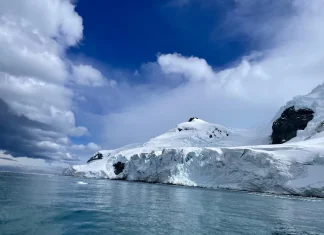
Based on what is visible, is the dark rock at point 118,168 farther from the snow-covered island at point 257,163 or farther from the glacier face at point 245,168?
the glacier face at point 245,168

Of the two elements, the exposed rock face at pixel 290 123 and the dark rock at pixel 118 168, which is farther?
the dark rock at pixel 118 168

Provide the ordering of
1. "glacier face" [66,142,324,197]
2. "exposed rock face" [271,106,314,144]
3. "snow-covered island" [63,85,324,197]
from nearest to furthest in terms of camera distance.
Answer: "glacier face" [66,142,324,197] → "snow-covered island" [63,85,324,197] → "exposed rock face" [271,106,314,144]

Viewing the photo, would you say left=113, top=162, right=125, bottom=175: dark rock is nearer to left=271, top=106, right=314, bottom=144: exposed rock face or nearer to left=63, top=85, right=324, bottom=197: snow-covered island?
left=63, top=85, right=324, bottom=197: snow-covered island

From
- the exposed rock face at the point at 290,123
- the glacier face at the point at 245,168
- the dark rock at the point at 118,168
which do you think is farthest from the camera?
the dark rock at the point at 118,168

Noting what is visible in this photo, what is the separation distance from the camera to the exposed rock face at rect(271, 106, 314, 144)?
306ft

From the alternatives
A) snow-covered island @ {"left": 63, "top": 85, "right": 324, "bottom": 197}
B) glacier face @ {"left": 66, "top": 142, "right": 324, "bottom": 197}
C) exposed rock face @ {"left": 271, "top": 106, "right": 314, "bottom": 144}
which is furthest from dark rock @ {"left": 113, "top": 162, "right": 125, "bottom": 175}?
exposed rock face @ {"left": 271, "top": 106, "right": 314, "bottom": 144}

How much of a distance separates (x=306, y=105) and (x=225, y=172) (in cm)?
5225

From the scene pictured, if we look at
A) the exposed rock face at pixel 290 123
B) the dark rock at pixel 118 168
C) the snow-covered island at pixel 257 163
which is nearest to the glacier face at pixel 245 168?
the snow-covered island at pixel 257 163

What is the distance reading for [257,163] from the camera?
174 feet

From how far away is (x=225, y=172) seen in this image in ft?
Result: 190

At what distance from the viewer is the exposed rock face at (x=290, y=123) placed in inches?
3675

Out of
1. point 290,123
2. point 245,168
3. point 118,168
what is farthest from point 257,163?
point 118,168

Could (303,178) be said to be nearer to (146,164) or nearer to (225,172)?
(225,172)

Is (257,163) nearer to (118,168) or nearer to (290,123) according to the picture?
(290,123)
